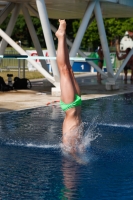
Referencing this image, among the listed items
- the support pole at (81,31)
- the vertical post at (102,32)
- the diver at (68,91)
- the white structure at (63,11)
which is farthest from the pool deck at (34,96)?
the diver at (68,91)

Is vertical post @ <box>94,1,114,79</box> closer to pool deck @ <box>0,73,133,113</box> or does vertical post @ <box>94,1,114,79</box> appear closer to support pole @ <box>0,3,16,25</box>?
pool deck @ <box>0,73,133,113</box>

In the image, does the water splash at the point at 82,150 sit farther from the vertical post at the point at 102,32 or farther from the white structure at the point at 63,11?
the vertical post at the point at 102,32

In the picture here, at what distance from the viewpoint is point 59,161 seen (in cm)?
815

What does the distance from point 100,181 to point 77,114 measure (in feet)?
5.72

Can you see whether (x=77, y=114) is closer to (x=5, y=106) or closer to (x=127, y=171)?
(x=127, y=171)

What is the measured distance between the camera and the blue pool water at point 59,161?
6547mm

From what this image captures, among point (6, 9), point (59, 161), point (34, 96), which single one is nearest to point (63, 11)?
point (6, 9)

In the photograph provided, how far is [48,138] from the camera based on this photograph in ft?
33.1

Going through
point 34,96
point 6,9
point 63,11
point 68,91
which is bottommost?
point 34,96

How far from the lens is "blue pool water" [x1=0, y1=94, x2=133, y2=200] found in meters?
6.55

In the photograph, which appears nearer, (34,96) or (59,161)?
(59,161)

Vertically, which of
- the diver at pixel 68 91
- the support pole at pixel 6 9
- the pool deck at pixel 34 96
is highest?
the support pole at pixel 6 9

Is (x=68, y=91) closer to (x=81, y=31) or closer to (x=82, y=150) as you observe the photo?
(x=82, y=150)

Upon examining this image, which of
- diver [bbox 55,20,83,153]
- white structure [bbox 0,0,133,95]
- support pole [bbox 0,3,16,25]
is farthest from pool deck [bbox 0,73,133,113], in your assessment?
diver [bbox 55,20,83,153]
